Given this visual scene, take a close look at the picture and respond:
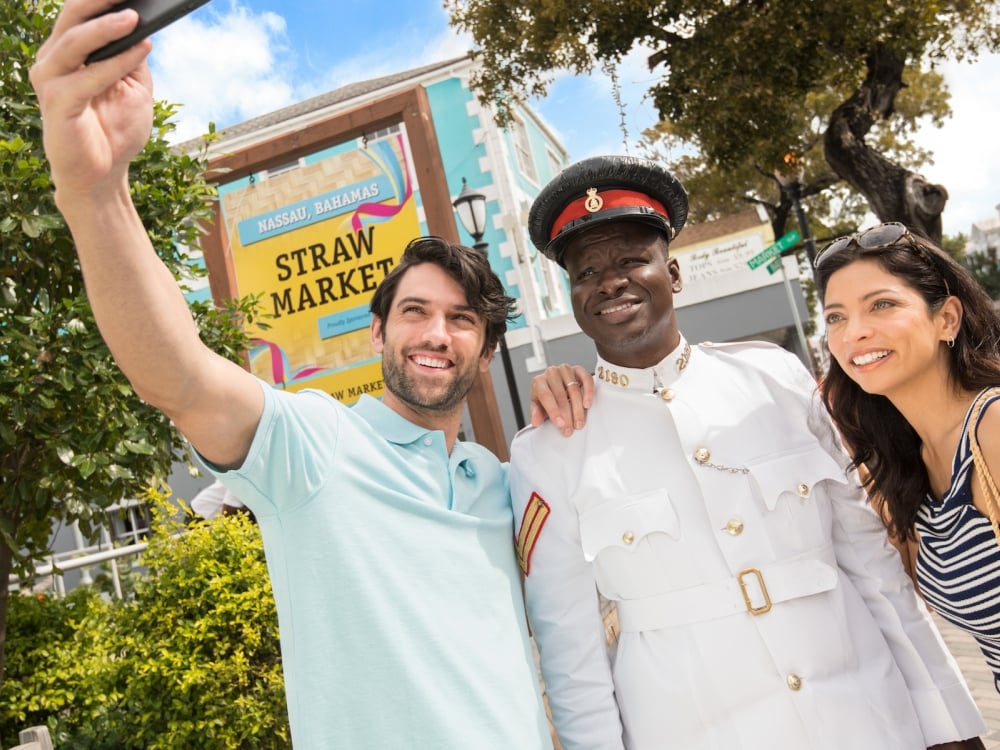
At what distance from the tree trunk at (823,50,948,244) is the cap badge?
6.30 m

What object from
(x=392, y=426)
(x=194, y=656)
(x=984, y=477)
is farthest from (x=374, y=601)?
(x=194, y=656)

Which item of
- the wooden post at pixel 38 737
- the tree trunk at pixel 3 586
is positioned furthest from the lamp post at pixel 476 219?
the wooden post at pixel 38 737

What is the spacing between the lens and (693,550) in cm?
208

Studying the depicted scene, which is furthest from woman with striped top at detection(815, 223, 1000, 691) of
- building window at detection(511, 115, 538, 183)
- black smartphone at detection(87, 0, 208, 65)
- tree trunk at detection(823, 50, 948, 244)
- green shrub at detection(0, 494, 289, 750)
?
building window at detection(511, 115, 538, 183)

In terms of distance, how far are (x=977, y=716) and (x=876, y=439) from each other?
0.77m

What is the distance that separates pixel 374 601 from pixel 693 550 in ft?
2.82

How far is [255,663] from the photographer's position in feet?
12.4

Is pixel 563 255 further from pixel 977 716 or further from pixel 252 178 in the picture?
pixel 252 178

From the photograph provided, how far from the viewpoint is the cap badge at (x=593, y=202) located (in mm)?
2318

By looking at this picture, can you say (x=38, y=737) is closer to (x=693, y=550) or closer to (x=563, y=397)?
(x=563, y=397)

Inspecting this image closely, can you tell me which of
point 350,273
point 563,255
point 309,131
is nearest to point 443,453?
point 563,255

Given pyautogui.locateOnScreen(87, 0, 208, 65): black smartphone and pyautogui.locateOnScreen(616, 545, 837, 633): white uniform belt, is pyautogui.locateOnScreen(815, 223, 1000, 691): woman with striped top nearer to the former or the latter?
pyautogui.locateOnScreen(616, 545, 837, 633): white uniform belt

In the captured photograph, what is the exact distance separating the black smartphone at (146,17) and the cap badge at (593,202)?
4.86 ft

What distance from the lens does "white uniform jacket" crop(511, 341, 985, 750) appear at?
6.42ft
